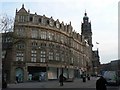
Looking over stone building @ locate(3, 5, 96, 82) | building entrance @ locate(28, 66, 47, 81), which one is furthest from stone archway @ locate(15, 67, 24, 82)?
building entrance @ locate(28, 66, 47, 81)

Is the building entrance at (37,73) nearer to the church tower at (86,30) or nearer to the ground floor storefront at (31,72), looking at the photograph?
the ground floor storefront at (31,72)

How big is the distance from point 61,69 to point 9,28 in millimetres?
42383

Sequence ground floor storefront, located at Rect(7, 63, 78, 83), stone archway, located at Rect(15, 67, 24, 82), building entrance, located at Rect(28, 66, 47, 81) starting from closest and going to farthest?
stone archway, located at Rect(15, 67, 24, 82) → ground floor storefront, located at Rect(7, 63, 78, 83) → building entrance, located at Rect(28, 66, 47, 81)

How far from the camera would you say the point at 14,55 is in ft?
235

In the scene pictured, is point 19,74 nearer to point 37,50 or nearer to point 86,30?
point 37,50

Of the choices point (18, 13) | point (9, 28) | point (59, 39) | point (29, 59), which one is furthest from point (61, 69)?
point (9, 28)

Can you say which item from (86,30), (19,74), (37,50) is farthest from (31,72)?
(86,30)

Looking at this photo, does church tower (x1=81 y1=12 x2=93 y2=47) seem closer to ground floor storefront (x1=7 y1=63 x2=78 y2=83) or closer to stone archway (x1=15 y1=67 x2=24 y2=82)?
ground floor storefront (x1=7 y1=63 x2=78 y2=83)

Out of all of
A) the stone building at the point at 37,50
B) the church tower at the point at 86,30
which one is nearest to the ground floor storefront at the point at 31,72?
the stone building at the point at 37,50

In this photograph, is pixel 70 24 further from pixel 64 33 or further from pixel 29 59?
pixel 29 59

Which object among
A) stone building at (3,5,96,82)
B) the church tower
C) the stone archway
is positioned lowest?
the stone archway

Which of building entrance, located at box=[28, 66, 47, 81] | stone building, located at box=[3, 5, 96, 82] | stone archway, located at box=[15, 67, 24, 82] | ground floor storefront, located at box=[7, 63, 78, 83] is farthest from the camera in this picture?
stone building, located at box=[3, 5, 96, 82]

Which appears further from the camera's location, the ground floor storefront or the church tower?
the church tower

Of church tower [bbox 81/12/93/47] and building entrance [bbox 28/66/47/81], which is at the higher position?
church tower [bbox 81/12/93/47]
